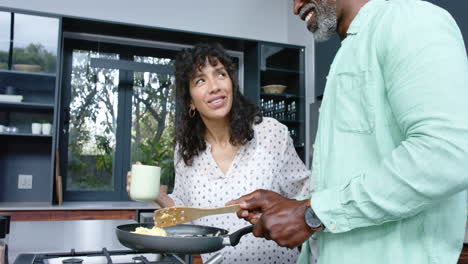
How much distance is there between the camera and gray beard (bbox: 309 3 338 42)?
2.84ft

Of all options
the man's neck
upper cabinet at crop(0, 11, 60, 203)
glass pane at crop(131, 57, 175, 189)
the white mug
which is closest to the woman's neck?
the white mug

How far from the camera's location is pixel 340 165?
79 cm

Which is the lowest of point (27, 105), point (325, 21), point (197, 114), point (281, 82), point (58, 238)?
point (58, 238)

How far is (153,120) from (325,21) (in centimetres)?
349

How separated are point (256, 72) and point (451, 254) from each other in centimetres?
357

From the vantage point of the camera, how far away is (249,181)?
5.02 feet

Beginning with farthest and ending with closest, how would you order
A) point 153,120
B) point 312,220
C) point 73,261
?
1. point 153,120
2. point 73,261
3. point 312,220

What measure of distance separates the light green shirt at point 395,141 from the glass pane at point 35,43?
323cm

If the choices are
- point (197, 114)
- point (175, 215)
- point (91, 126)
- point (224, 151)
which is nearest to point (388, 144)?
point (175, 215)

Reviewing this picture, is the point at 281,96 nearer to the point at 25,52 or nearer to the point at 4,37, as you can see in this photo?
the point at 25,52

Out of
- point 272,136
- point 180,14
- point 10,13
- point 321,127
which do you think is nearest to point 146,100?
point 180,14

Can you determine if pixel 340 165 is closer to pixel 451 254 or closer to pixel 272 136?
pixel 451 254

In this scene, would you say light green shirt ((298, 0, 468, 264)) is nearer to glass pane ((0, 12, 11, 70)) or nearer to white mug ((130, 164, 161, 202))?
white mug ((130, 164, 161, 202))

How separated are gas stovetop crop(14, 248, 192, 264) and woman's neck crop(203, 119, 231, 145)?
0.63m
